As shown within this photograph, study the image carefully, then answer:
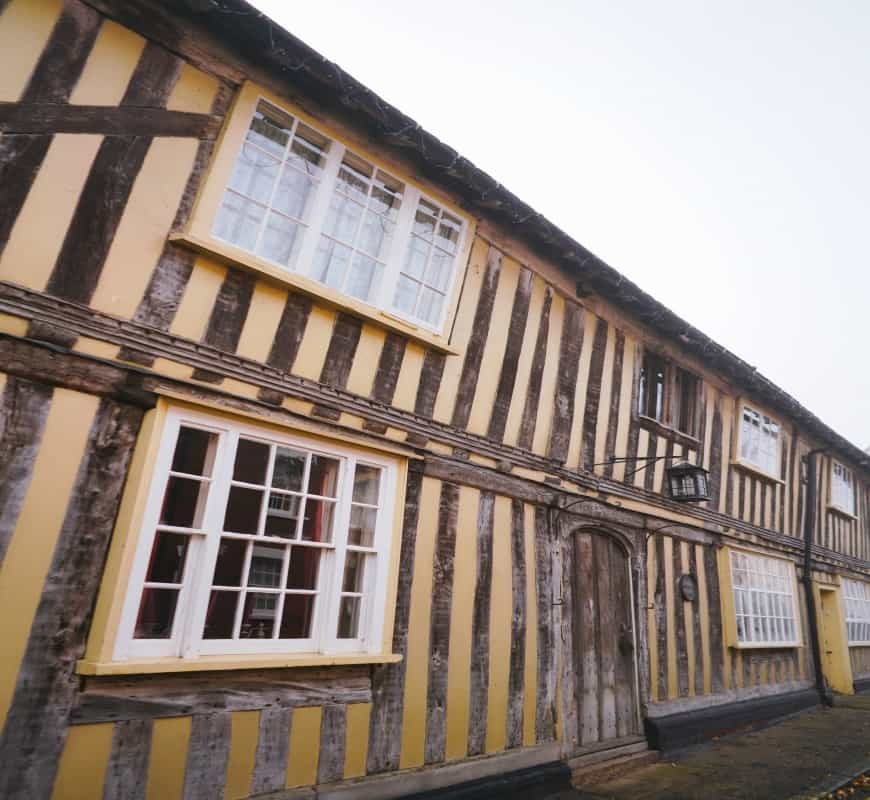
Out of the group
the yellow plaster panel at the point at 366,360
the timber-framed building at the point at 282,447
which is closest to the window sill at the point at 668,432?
the timber-framed building at the point at 282,447

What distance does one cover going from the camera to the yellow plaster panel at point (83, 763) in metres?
2.97

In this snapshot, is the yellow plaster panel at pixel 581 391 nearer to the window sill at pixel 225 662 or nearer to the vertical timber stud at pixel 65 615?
the window sill at pixel 225 662

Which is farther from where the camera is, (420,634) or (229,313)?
(420,634)

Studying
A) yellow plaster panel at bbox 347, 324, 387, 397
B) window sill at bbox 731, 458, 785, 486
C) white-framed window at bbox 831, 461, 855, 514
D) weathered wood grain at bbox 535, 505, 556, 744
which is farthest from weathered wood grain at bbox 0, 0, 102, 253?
white-framed window at bbox 831, 461, 855, 514

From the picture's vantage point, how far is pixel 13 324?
3.21 metres

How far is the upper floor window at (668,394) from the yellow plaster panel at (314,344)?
4.87 m

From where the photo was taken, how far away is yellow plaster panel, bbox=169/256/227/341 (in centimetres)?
387

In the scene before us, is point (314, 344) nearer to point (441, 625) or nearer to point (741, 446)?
point (441, 625)

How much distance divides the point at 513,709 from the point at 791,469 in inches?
337

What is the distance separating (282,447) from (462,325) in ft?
7.69

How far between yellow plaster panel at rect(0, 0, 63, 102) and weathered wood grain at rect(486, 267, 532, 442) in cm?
446

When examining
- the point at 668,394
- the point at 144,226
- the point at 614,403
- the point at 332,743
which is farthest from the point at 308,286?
the point at 668,394

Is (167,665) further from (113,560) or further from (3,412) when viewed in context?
(3,412)

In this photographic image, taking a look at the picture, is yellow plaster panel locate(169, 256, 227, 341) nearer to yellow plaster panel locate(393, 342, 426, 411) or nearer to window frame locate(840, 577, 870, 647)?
yellow plaster panel locate(393, 342, 426, 411)
